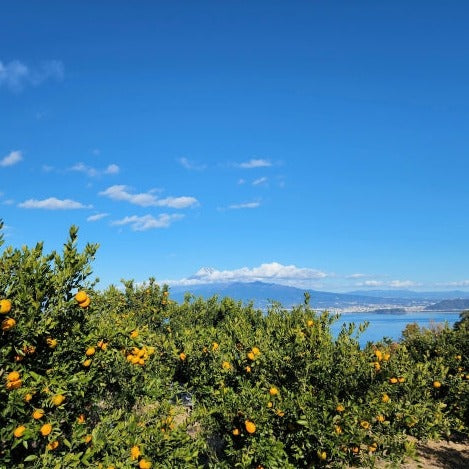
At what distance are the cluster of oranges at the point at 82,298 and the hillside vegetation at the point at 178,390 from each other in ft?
0.04

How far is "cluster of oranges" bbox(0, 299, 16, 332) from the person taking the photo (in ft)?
11.8

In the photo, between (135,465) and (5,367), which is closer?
(5,367)

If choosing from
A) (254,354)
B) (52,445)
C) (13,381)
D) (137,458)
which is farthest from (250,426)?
(13,381)

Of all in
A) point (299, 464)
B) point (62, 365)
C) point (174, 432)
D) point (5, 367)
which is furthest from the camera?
point (299, 464)

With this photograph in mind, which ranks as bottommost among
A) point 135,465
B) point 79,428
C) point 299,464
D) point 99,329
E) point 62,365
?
point 299,464

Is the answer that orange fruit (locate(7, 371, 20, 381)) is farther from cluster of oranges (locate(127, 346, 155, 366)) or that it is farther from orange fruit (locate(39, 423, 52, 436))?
cluster of oranges (locate(127, 346, 155, 366))

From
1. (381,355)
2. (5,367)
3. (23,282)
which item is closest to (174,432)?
(5,367)

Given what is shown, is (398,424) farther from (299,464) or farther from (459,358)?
(459,358)

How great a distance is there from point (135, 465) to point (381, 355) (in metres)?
4.85

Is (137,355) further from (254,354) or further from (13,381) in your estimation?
(254,354)

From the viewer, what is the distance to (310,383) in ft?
22.7

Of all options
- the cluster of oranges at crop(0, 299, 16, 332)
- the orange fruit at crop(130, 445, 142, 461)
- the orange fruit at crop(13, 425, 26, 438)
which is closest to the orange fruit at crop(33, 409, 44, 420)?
the orange fruit at crop(13, 425, 26, 438)

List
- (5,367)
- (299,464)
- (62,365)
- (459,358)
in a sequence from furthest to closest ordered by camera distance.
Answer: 1. (459,358)
2. (299,464)
3. (62,365)
4. (5,367)

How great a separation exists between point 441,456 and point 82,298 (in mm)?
11813
